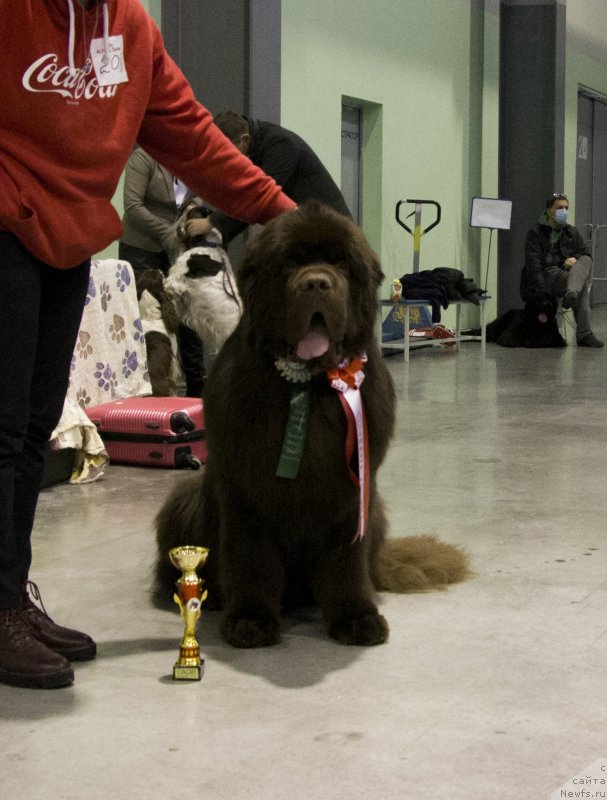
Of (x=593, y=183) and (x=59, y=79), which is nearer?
(x=59, y=79)

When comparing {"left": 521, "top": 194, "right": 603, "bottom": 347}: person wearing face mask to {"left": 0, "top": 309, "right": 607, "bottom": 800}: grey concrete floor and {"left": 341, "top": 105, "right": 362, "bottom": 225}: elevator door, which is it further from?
{"left": 0, "top": 309, "right": 607, "bottom": 800}: grey concrete floor

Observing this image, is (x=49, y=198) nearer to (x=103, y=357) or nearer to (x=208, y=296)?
(x=103, y=357)

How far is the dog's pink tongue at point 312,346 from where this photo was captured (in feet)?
8.07

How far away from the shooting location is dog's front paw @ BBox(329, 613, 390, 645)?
2.64 meters

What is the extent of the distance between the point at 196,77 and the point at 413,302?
2807mm

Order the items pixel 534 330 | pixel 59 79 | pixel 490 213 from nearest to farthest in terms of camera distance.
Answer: pixel 59 79 → pixel 534 330 → pixel 490 213

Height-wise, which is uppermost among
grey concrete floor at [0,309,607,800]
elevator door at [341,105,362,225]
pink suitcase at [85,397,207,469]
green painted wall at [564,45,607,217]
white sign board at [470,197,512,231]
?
green painted wall at [564,45,607,217]

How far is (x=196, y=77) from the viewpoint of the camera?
8414 millimetres

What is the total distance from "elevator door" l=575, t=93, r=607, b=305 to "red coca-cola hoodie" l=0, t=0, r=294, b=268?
14660 mm

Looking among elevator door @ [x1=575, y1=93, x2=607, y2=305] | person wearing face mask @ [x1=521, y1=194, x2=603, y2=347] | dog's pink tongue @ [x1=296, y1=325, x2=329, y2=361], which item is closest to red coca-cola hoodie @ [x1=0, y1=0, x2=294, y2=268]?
dog's pink tongue @ [x1=296, y1=325, x2=329, y2=361]

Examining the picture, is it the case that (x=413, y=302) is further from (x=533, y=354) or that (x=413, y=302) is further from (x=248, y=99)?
(x=248, y=99)

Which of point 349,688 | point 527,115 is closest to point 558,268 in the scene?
point 527,115

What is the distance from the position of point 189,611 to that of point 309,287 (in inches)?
29.1

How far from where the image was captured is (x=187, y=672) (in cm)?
241
